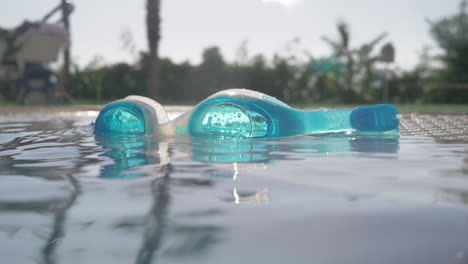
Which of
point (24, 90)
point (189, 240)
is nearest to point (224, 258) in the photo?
point (189, 240)

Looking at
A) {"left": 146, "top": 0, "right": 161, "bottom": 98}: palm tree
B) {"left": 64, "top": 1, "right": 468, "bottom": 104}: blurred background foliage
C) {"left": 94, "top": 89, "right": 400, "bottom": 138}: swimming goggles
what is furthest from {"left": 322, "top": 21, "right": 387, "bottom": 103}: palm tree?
{"left": 94, "top": 89, "right": 400, "bottom": 138}: swimming goggles

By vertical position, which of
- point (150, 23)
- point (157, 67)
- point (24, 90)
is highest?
point (150, 23)

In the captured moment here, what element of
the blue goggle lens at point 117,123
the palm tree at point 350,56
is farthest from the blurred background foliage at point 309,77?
the blue goggle lens at point 117,123

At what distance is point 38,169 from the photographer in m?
1.93

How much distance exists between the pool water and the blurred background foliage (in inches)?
705

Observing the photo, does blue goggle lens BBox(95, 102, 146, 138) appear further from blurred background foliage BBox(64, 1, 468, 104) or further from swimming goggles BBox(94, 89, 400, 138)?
blurred background foliage BBox(64, 1, 468, 104)

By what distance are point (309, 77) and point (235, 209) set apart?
74.3 ft

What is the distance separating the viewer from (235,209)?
3.94 feet

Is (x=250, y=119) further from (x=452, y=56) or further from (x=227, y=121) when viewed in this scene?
(x=452, y=56)

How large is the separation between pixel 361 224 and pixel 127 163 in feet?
4.07

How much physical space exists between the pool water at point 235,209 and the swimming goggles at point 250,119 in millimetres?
1041

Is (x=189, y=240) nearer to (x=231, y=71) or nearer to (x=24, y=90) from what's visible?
(x=24, y=90)

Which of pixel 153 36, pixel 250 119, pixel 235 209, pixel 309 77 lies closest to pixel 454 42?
pixel 309 77

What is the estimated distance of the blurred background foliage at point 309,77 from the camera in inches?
835
